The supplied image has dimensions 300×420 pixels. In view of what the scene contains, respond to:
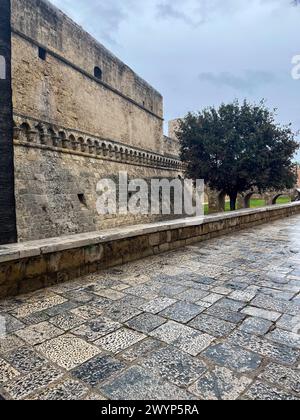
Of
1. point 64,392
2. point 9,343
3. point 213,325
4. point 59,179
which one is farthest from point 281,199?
point 64,392

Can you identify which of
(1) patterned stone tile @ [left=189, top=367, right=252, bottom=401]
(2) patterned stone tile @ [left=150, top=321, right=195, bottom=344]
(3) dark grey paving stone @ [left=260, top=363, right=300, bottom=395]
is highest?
(2) patterned stone tile @ [left=150, top=321, right=195, bottom=344]

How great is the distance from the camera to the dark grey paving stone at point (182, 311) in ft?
7.15

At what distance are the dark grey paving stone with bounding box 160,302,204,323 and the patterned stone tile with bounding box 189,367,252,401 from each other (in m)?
0.65

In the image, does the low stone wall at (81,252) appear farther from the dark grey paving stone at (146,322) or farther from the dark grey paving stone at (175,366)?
the dark grey paving stone at (175,366)

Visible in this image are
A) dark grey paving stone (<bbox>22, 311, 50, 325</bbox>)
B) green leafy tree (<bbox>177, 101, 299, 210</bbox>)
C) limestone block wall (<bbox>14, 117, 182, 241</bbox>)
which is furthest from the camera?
green leafy tree (<bbox>177, 101, 299, 210</bbox>)

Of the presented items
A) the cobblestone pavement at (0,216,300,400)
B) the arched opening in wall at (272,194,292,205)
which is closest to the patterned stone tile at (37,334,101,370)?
the cobblestone pavement at (0,216,300,400)

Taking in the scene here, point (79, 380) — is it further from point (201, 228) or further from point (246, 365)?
point (201, 228)

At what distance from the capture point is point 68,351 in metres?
1.72

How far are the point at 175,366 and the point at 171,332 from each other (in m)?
0.39

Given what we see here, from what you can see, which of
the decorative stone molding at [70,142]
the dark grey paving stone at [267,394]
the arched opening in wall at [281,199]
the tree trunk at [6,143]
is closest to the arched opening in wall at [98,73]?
the decorative stone molding at [70,142]

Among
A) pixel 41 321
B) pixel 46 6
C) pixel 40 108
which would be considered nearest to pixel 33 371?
pixel 41 321

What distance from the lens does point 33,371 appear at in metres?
1.53

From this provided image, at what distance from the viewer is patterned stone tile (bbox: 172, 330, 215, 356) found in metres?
1.73

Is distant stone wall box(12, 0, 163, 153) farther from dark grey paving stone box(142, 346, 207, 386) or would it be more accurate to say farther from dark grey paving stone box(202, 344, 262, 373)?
dark grey paving stone box(202, 344, 262, 373)
